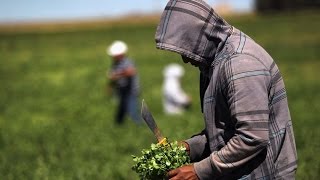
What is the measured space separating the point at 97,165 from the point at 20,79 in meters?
17.5

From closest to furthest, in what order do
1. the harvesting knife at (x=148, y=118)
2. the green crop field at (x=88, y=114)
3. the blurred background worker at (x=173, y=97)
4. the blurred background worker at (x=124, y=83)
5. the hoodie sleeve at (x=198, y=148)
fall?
the harvesting knife at (x=148, y=118), the hoodie sleeve at (x=198, y=148), the green crop field at (x=88, y=114), the blurred background worker at (x=124, y=83), the blurred background worker at (x=173, y=97)

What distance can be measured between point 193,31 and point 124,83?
9620 millimetres

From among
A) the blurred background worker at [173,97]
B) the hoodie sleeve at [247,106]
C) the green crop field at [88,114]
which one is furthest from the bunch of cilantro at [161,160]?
the blurred background worker at [173,97]

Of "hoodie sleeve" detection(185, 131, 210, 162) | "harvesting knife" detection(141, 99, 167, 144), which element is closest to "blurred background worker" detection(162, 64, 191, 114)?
"hoodie sleeve" detection(185, 131, 210, 162)

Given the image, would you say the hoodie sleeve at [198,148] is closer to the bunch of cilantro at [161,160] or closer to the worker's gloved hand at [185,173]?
the bunch of cilantro at [161,160]

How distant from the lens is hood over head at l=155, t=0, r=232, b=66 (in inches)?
127

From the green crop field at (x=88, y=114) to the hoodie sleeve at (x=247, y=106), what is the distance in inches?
140

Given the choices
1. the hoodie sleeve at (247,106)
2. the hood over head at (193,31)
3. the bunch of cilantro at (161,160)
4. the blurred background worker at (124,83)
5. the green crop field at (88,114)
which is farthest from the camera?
the blurred background worker at (124,83)

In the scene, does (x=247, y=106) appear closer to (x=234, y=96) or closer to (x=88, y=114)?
(x=234, y=96)

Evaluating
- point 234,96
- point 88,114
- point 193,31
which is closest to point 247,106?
point 234,96

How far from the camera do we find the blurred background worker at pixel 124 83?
1254 cm

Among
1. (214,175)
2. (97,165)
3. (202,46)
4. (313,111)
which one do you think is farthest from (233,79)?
(313,111)

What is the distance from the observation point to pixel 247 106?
3055 mm

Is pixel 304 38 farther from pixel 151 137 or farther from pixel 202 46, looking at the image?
pixel 202 46
